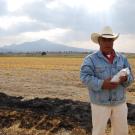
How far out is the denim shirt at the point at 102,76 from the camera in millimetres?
5434

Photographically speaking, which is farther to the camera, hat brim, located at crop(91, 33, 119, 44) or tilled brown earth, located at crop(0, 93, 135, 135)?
tilled brown earth, located at crop(0, 93, 135, 135)

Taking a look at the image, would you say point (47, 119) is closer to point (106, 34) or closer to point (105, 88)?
point (105, 88)

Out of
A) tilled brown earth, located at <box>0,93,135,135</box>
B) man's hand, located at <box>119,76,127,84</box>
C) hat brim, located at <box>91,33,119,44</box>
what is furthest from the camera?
tilled brown earth, located at <box>0,93,135,135</box>

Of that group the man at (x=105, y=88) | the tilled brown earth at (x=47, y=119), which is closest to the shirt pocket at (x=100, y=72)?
the man at (x=105, y=88)

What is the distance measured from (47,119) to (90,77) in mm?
4003

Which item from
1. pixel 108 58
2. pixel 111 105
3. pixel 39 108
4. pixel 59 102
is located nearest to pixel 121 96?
pixel 111 105

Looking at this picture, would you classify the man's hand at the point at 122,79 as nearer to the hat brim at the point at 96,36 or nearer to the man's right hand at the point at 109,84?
the man's right hand at the point at 109,84

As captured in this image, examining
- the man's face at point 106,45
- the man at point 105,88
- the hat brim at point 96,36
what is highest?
the hat brim at point 96,36

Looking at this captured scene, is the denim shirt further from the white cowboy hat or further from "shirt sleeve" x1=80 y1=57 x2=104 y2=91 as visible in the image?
the white cowboy hat

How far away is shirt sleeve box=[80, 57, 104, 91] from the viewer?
5.34m

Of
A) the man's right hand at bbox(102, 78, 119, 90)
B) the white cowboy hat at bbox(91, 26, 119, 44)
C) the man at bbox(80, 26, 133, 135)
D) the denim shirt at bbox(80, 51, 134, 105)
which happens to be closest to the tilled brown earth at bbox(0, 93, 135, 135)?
the man at bbox(80, 26, 133, 135)

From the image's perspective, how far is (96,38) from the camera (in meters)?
5.61

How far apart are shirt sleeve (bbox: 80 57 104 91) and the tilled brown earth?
2.83 meters

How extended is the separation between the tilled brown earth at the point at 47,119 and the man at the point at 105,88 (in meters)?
2.64
